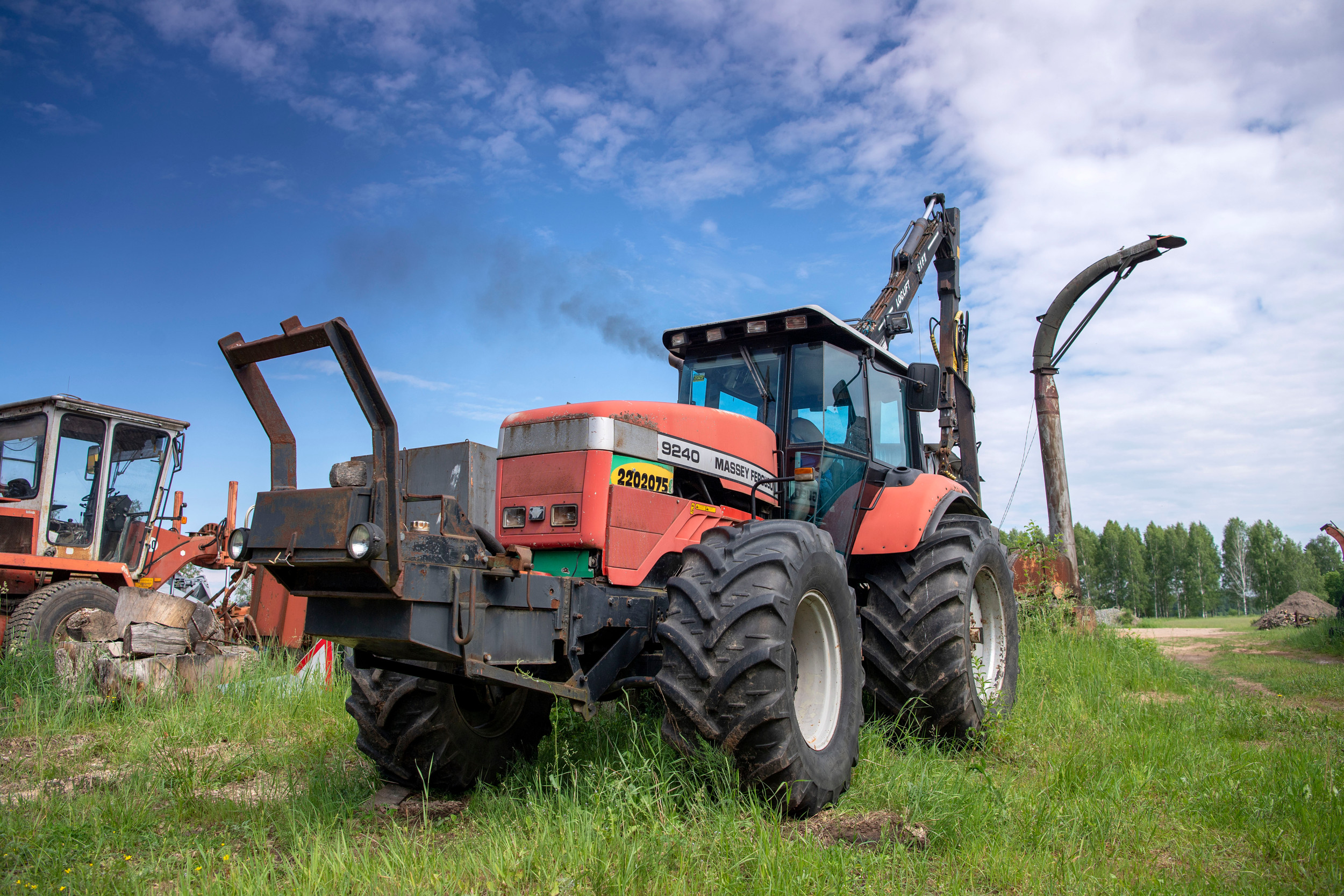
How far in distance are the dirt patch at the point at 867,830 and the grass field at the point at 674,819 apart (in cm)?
6

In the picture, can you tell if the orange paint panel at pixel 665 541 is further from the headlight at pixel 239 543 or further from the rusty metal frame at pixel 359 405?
the headlight at pixel 239 543

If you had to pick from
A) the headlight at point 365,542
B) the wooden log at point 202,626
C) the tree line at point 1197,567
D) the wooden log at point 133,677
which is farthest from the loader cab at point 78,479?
the tree line at point 1197,567

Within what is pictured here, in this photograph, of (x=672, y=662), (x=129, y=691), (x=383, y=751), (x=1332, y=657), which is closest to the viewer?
(x=672, y=662)

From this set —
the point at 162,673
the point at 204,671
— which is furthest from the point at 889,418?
the point at 162,673

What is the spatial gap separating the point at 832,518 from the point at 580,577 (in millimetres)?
1947

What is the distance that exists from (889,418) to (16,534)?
9065mm

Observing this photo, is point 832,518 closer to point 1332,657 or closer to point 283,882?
point 283,882

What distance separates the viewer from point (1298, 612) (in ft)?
68.8

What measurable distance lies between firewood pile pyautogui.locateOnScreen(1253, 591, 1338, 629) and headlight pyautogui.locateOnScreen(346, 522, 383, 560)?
2274 cm

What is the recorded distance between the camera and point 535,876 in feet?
9.93

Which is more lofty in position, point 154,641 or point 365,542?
point 365,542

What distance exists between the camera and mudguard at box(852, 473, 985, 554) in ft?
17.5

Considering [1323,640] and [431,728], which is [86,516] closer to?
[431,728]

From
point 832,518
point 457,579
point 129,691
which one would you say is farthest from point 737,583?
point 129,691
